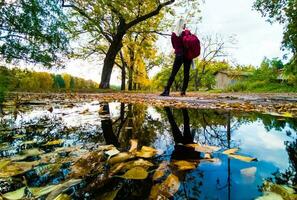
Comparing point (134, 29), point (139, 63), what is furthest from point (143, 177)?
point (139, 63)

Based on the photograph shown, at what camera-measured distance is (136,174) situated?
3.79 feet

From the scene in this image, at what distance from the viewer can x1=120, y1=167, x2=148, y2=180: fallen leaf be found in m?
1.13

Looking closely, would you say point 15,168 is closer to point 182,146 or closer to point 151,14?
point 182,146

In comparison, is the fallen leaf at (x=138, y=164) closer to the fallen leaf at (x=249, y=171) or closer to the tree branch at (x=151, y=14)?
the fallen leaf at (x=249, y=171)

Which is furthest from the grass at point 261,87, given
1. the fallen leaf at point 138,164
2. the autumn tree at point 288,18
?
the fallen leaf at point 138,164

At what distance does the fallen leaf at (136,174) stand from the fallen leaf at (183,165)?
0.17m

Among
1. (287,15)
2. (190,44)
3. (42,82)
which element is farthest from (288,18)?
(42,82)

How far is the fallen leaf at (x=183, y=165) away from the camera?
125cm

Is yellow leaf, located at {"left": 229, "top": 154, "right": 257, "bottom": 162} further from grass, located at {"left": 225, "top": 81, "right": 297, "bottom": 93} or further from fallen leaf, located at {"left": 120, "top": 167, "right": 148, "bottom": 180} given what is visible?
grass, located at {"left": 225, "top": 81, "right": 297, "bottom": 93}

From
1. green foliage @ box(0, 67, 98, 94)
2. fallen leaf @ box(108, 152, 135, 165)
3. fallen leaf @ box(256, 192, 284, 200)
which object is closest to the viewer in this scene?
fallen leaf @ box(256, 192, 284, 200)

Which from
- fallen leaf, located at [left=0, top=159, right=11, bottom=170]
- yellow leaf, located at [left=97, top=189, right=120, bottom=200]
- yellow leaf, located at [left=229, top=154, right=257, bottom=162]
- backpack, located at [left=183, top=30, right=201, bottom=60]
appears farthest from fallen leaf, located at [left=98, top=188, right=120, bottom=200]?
backpack, located at [left=183, top=30, right=201, bottom=60]

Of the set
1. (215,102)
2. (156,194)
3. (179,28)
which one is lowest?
(156,194)

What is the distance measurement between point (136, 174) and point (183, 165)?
250 mm

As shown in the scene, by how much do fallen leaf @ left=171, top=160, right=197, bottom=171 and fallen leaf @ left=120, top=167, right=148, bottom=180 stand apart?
0.56 ft
